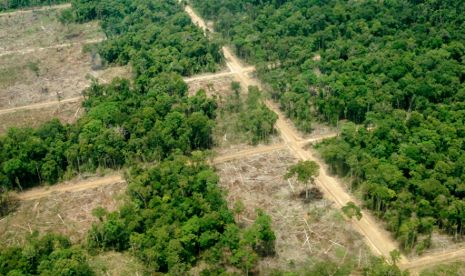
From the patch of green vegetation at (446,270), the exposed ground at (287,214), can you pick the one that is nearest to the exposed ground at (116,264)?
the exposed ground at (287,214)

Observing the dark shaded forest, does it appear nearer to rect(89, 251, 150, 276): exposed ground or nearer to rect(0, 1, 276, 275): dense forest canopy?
rect(0, 1, 276, 275): dense forest canopy

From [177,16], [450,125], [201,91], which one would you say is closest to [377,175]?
[450,125]

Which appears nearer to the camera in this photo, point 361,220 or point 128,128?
point 361,220

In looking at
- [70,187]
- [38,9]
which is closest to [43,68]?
[38,9]

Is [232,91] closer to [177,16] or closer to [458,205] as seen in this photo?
[177,16]

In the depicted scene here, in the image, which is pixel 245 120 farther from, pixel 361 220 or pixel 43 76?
pixel 43 76

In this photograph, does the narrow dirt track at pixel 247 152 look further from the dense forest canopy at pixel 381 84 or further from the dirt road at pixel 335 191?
the dense forest canopy at pixel 381 84

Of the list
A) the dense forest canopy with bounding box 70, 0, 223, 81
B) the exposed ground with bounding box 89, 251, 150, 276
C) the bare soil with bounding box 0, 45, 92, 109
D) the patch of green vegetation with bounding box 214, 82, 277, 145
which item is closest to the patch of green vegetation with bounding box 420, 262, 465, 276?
the exposed ground with bounding box 89, 251, 150, 276
